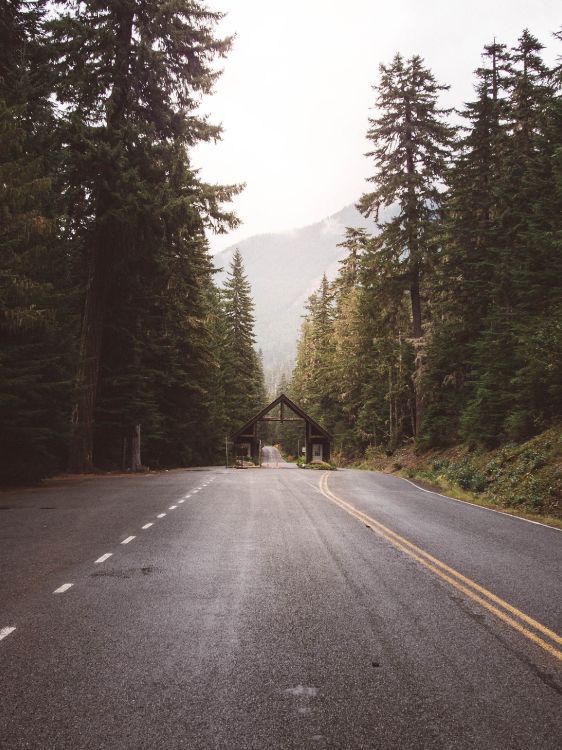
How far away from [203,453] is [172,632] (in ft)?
144

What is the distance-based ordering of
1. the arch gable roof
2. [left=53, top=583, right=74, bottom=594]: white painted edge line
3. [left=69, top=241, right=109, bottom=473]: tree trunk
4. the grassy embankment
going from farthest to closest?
the arch gable roof
[left=69, top=241, right=109, bottom=473]: tree trunk
the grassy embankment
[left=53, top=583, right=74, bottom=594]: white painted edge line

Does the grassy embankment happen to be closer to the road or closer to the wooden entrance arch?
the road

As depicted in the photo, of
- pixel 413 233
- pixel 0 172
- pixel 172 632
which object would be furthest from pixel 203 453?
pixel 172 632

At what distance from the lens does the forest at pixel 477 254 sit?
19203 mm

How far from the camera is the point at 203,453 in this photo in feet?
158

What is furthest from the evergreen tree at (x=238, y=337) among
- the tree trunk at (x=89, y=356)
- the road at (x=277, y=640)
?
the road at (x=277, y=640)

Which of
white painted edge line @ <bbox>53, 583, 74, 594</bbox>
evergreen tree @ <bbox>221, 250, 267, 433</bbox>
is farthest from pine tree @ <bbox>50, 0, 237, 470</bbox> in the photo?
evergreen tree @ <bbox>221, 250, 267, 433</bbox>

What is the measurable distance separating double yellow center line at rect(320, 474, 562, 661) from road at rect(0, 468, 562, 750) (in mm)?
27

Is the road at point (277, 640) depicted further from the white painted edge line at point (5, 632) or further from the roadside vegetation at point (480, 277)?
the roadside vegetation at point (480, 277)

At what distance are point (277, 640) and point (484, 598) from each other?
2.60 m

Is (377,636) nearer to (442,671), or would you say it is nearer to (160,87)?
(442,671)

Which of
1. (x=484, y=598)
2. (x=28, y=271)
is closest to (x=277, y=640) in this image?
(x=484, y=598)

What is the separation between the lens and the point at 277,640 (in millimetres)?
4660

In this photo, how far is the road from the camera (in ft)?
10.8
